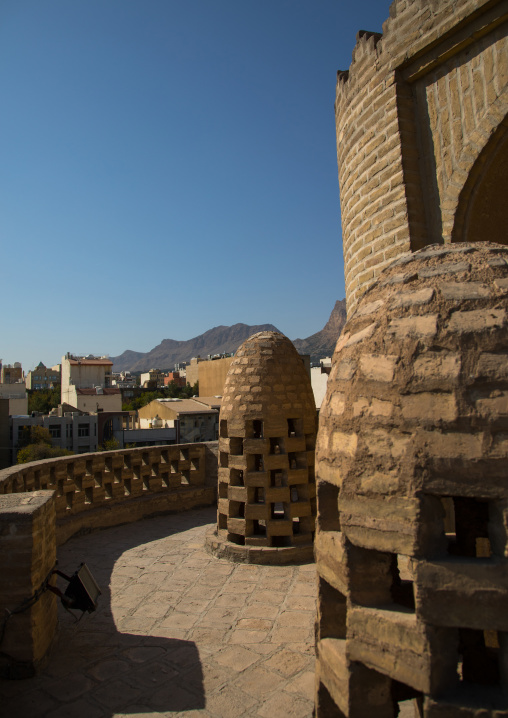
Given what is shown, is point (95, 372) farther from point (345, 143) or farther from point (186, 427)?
point (345, 143)

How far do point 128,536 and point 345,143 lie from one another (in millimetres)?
6252

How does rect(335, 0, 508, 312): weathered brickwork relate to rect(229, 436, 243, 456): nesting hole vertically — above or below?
above

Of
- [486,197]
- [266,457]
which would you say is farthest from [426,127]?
[266,457]

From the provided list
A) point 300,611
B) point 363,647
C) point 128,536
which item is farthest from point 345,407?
point 128,536

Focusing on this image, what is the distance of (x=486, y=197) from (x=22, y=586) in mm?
4840

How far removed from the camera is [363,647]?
5.99 ft

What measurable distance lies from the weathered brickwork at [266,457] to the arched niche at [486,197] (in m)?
Result: 3.57

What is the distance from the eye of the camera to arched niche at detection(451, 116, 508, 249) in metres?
3.81

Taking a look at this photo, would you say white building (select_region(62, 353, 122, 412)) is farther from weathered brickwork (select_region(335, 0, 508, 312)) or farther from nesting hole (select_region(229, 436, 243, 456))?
weathered brickwork (select_region(335, 0, 508, 312))

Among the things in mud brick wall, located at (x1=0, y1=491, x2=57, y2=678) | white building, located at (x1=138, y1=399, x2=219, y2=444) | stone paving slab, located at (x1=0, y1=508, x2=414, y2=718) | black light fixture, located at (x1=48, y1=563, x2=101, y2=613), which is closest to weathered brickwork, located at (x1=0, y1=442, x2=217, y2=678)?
mud brick wall, located at (x1=0, y1=491, x2=57, y2=678)

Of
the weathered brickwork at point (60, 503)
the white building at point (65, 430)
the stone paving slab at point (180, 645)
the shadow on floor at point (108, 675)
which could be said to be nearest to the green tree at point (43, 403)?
the white building at point (65, 430)

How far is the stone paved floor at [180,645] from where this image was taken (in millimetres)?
3510

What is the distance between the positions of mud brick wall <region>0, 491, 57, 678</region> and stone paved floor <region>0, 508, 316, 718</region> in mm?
164

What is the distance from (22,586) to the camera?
12.6ft
